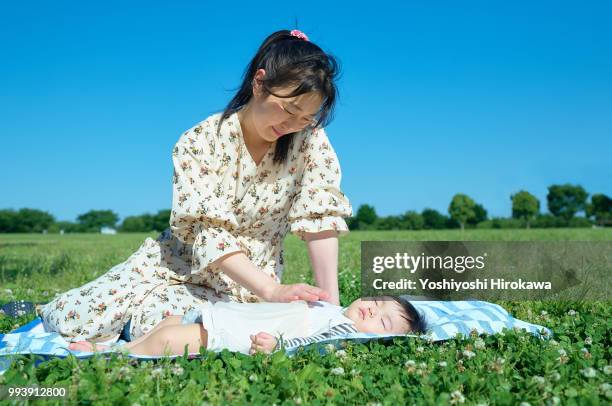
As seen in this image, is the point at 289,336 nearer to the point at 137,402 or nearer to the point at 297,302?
the point at 297,302

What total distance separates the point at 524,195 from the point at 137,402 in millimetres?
100417

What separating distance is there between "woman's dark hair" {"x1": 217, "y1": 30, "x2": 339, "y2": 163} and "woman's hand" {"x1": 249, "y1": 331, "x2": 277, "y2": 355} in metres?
1.45

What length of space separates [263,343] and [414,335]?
947 mm

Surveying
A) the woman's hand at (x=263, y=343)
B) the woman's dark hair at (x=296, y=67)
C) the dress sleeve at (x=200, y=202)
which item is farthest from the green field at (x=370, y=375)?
the woman's dark hair at (x=296, y=67)

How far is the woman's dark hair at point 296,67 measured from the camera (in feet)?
12.4

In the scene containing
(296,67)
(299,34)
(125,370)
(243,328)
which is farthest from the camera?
(299,34)

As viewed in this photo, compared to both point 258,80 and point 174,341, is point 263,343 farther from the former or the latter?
point 258,80

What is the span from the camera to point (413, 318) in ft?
13.3

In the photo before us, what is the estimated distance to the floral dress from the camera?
400 cm

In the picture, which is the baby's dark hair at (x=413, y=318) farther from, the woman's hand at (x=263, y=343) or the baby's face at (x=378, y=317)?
the woman's hand at (x=263, y=343)

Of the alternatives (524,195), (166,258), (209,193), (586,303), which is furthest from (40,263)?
(524,195)

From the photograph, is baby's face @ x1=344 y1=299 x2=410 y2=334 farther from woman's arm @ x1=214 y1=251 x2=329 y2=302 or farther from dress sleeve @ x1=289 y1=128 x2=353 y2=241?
dress sleeve @ x1=289 y1=128 x2=353 y2=241

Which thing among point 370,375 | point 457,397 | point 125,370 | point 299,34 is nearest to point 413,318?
point 370,375

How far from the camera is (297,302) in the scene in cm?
363
